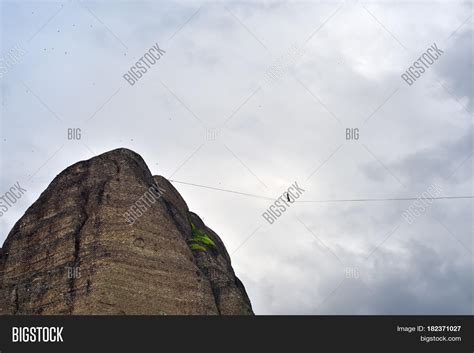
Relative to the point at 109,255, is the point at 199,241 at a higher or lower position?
higher

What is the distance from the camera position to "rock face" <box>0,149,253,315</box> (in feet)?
197

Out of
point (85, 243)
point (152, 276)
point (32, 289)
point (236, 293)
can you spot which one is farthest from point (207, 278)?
point (32, 289)

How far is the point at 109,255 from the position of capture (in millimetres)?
61469

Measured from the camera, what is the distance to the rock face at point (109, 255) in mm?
59969

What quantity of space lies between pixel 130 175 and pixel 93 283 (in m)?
14.9

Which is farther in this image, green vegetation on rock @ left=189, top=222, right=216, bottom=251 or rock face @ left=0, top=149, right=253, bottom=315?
green vegetation on rock @ left=189, top=222, right=216, bottom=251

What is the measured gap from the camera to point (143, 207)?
67.3 meters

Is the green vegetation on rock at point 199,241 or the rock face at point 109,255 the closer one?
the rock face at point 109,255

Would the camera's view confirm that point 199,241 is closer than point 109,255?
No
